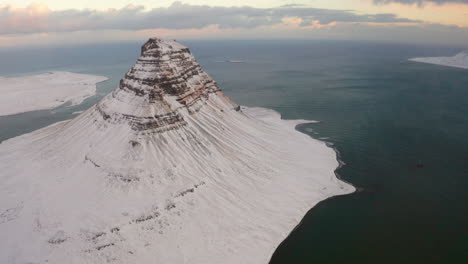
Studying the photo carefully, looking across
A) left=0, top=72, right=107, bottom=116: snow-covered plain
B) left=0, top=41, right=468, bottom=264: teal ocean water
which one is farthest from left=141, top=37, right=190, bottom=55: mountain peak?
left=0, top=72, right=107, bottom=116: snow-covered plain

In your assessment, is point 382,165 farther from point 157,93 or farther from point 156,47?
point 156,47

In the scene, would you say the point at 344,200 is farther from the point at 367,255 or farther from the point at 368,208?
the point at 367,255

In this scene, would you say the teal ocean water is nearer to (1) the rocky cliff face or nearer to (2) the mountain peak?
(1) the rocky cliff face

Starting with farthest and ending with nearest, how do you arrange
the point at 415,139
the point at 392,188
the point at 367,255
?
the point at 415,139 → the point at 392,188 → the point at 367,255

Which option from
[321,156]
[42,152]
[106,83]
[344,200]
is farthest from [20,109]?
[344,200]

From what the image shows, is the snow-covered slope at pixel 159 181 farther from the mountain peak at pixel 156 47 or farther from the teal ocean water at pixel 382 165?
the teal ocean water at pixel 382 165

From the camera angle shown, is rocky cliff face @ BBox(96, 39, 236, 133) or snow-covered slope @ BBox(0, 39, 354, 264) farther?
rocky cliff face @ BBox(96, 39, 236, 133)
